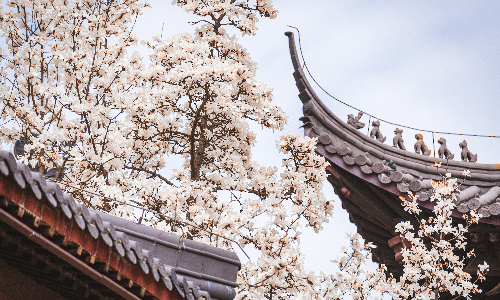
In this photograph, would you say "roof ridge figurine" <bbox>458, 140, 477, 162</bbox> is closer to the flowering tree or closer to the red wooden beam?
the flowering tree

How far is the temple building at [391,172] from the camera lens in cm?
1057

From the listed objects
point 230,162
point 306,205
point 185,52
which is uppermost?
point 185,52

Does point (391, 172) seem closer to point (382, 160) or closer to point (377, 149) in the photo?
point (382, 160)

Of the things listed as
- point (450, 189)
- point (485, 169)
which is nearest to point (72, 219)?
point (450, 189)

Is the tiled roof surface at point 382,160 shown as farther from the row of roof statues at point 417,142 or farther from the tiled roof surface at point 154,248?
the tiled roof surface at point 154,248

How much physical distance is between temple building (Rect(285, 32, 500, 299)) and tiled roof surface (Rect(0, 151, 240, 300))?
4.88 meters

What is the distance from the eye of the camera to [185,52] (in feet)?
27.6

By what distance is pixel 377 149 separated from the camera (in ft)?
37.3

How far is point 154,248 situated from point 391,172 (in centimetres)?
618

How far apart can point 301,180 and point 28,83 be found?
5198 millimetres

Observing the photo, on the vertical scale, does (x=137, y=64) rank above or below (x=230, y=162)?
above

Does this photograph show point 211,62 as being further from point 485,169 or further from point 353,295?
point 485,169

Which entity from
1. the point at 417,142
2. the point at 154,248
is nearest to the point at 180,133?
the point at 154,248

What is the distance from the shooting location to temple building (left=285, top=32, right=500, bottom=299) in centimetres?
1057
